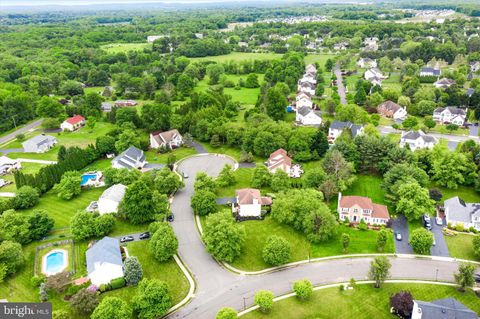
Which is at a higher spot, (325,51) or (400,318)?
(325,51)

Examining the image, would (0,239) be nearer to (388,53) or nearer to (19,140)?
(19,140)

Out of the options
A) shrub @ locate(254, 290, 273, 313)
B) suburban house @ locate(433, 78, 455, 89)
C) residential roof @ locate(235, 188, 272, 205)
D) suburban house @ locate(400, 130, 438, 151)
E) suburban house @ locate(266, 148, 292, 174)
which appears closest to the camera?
shrub @ locate(254, 290, 273, 313)

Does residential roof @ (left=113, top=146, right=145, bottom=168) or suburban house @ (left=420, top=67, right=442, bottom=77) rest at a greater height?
suburban house @ (left=420, top=67, right=442, bottom=77)

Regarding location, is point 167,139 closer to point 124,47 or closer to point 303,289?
point 303,289

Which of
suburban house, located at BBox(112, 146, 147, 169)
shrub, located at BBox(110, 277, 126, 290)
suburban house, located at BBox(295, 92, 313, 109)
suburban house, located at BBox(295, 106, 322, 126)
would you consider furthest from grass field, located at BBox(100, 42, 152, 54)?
shrub, located at BBox(110, 277, 126, 290)

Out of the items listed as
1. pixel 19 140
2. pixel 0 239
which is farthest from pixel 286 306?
pixel 19 140

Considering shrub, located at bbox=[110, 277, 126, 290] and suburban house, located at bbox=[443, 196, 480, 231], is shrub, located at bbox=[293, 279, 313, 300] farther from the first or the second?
suburban house, located at bbox=[443, 196, 480, 231]

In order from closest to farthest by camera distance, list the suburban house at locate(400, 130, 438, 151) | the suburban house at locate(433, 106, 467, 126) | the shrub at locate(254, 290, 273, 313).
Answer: the shrub at locate(254, 290, 273, 313)
the suburban house at locate(400, 130, 438, 151)
the suburban house at locate(433, 106, 467, 126)
